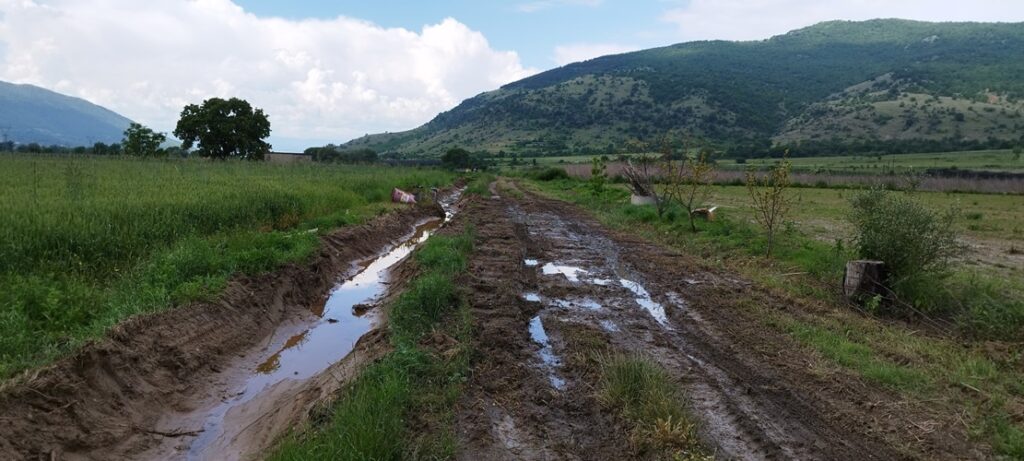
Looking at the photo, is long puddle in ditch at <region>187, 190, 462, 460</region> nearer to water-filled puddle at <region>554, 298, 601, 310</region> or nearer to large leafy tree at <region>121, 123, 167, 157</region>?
water-filled puddle at <region>554, 298, 601, 310</region>

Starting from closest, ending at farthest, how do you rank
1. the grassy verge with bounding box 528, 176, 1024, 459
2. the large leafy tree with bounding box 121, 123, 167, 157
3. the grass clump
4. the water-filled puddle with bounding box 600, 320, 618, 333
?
the grass clump < the grassy verge with bounding box 528, 176, 1024, 459 < the water-filled puddle with bounding box 600, 320, 618, 333 < the large leafy tree with bounding box 121, 123, 167, 157

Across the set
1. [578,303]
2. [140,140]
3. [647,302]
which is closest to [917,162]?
[647,302]

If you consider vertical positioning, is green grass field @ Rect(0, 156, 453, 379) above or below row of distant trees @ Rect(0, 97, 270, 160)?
below

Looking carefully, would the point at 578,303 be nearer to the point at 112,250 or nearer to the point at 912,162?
the point at 112,250

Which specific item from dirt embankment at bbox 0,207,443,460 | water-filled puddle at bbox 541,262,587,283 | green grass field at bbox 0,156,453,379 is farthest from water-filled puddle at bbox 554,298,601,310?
green grass field at bbox 0,156,453,379

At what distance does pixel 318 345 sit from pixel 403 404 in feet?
12.5

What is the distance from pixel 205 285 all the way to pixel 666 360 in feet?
19.7

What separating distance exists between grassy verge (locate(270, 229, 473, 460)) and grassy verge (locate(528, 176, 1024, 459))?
12.4 ft

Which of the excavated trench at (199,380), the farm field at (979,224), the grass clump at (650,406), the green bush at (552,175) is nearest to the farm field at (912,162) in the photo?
the green bush at (552,175)

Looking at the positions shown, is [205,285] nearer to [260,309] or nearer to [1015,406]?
[260,309]

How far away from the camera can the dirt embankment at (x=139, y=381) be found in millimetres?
4410

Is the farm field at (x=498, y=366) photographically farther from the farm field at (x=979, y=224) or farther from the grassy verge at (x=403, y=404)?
the farm field at (x=979, y=224)

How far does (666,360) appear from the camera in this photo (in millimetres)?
6219

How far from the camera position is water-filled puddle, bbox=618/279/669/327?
26.2 ft
